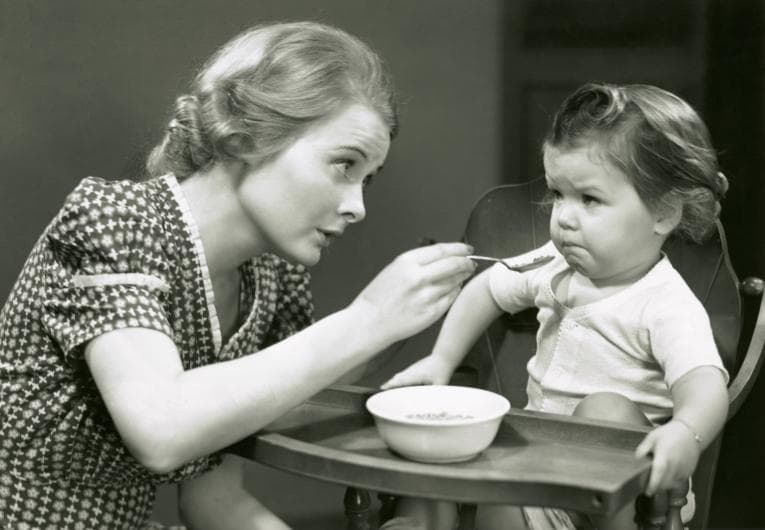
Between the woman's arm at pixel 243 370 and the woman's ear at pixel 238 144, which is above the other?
the woman's ear at pixel 238 144

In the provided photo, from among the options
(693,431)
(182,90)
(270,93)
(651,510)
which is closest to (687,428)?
(693,431)

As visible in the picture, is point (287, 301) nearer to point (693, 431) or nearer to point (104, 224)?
point (104, 224)

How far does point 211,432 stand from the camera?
1144 millimetres

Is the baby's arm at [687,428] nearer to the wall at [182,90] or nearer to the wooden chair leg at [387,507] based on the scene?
the wooden chair leg at [387,507]

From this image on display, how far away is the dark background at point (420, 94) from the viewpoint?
6.60 feet

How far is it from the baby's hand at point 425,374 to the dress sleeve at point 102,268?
1.34 feet

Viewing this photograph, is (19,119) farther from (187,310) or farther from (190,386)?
(190,386)

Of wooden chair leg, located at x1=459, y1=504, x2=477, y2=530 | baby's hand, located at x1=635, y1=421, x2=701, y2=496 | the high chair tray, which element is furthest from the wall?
baby's hand, located at x1=635, y1=421, x2=701, y2=496

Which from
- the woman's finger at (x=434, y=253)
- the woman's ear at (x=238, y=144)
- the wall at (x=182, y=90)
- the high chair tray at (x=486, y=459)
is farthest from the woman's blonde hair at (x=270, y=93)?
the wall at (x=182, y=90)

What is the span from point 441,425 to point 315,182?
1.35 feet

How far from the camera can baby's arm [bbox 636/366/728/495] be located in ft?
3.67

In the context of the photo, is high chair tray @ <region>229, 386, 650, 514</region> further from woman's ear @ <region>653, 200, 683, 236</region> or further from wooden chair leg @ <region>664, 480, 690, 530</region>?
woman's ear @ <region>653, 200, 683, 236</region>

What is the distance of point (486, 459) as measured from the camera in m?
1.17

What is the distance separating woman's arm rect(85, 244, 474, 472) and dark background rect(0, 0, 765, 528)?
893 millimetres
